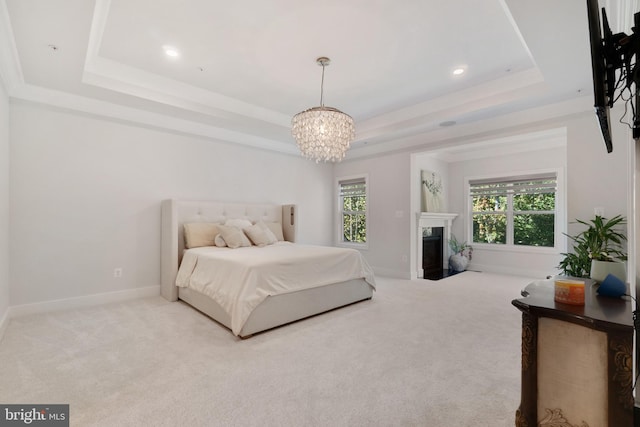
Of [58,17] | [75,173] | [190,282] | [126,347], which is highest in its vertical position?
[58,17]

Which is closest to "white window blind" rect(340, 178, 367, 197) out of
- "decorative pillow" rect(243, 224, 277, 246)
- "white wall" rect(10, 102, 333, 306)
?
"decorative pillow" rect(243, 224, 277, 246)

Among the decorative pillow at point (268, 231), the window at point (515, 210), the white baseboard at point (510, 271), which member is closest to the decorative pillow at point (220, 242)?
the decorative pillow at point (268, 231)

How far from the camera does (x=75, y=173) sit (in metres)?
3.48

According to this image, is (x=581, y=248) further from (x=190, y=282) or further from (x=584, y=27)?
(x=190, y=282)

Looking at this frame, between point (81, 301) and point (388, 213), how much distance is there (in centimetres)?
473

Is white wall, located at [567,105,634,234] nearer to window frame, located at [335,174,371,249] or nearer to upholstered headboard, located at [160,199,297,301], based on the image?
window frame, located at [335,174,371,249]

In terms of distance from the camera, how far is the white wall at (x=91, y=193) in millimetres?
3199

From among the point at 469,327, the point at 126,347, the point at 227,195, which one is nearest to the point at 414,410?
the point at 469,327

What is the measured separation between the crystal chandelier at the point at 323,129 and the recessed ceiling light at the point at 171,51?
4.29 ft

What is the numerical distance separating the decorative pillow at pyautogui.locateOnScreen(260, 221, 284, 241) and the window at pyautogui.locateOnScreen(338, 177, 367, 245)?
1.76 meters

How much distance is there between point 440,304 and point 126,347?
3.37m

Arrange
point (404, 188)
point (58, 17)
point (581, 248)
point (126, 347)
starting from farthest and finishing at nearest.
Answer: point (404, 188)
point (581, 248)
point (126, 347)
point (58, 17)

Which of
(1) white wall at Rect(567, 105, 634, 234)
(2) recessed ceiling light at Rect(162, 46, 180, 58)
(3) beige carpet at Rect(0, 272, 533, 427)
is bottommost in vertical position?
(3) beige carpet at Rect(0, 272, 533, 427)

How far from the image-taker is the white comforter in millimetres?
2705
